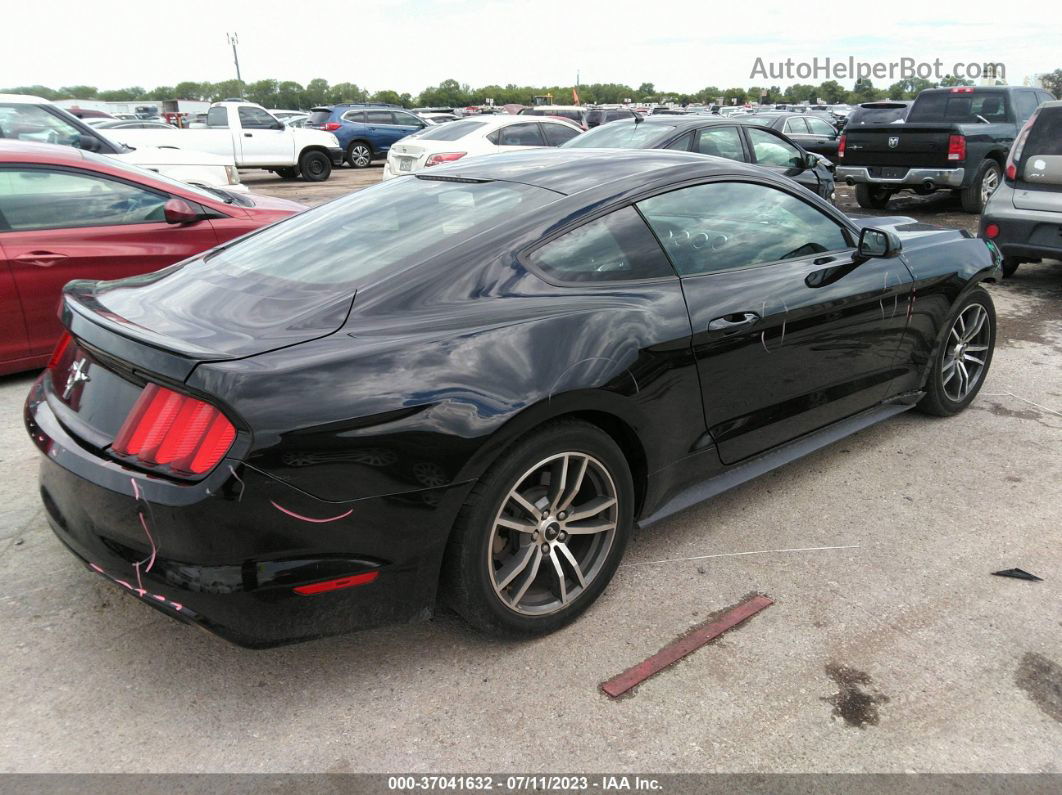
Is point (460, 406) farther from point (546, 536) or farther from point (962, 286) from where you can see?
point (962, 286)

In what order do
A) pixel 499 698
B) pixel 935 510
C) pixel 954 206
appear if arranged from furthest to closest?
pixel 954 206, pixel 935 510, pixel 499 698

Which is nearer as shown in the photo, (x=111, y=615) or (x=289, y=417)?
(x=289, y=417)

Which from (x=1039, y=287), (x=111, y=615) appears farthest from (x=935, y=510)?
(x=1039, y=287)

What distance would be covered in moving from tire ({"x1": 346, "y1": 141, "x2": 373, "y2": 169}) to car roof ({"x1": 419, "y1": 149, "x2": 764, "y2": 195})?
19319mm

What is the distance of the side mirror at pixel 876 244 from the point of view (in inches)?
147

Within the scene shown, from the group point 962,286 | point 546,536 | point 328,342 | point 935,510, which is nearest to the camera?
point 328,342

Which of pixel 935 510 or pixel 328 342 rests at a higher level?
pixel 328 342

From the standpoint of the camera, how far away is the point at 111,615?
2.86 m

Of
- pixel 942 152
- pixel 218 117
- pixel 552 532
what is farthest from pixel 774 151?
pixel 218 117

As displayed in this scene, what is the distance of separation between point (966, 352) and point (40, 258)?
535cm

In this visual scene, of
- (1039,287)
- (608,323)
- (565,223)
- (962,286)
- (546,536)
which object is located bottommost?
(1039,287)

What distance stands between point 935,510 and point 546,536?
1969 mm

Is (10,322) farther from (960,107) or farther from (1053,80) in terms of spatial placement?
(1053,80)

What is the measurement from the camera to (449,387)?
2.37 meters
